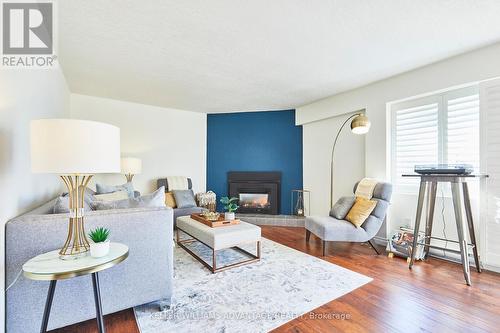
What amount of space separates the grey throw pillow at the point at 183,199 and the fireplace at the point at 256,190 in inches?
44.1

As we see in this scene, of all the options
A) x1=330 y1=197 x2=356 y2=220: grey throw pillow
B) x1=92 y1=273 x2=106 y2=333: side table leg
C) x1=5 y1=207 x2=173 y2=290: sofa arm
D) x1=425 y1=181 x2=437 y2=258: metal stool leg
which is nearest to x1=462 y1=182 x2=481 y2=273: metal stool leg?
x1=425 y1=181 x2=437 y2=258: metal stool leg

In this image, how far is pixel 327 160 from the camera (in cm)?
439

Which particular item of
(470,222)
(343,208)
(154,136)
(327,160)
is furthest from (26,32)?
(470,222)

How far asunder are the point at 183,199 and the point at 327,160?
284 centimetres

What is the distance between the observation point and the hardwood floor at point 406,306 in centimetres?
158

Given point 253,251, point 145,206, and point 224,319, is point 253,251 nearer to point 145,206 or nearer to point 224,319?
point 224,319

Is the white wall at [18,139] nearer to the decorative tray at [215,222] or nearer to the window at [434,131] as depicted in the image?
the decorative tray at [215,222]

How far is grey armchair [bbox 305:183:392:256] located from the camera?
9.45 feet

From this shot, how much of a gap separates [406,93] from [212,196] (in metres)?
3.81

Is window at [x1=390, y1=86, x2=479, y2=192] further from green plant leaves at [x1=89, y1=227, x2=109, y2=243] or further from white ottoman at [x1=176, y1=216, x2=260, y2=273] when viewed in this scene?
green plant leaves at [x1=89, y1=227, x2=109, y2=243]

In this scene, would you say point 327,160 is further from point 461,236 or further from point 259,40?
point 259,40

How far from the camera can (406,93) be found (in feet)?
10.1

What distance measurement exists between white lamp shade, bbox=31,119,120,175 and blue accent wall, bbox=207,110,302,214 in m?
4.07

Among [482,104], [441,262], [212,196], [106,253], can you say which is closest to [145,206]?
[106,253]
